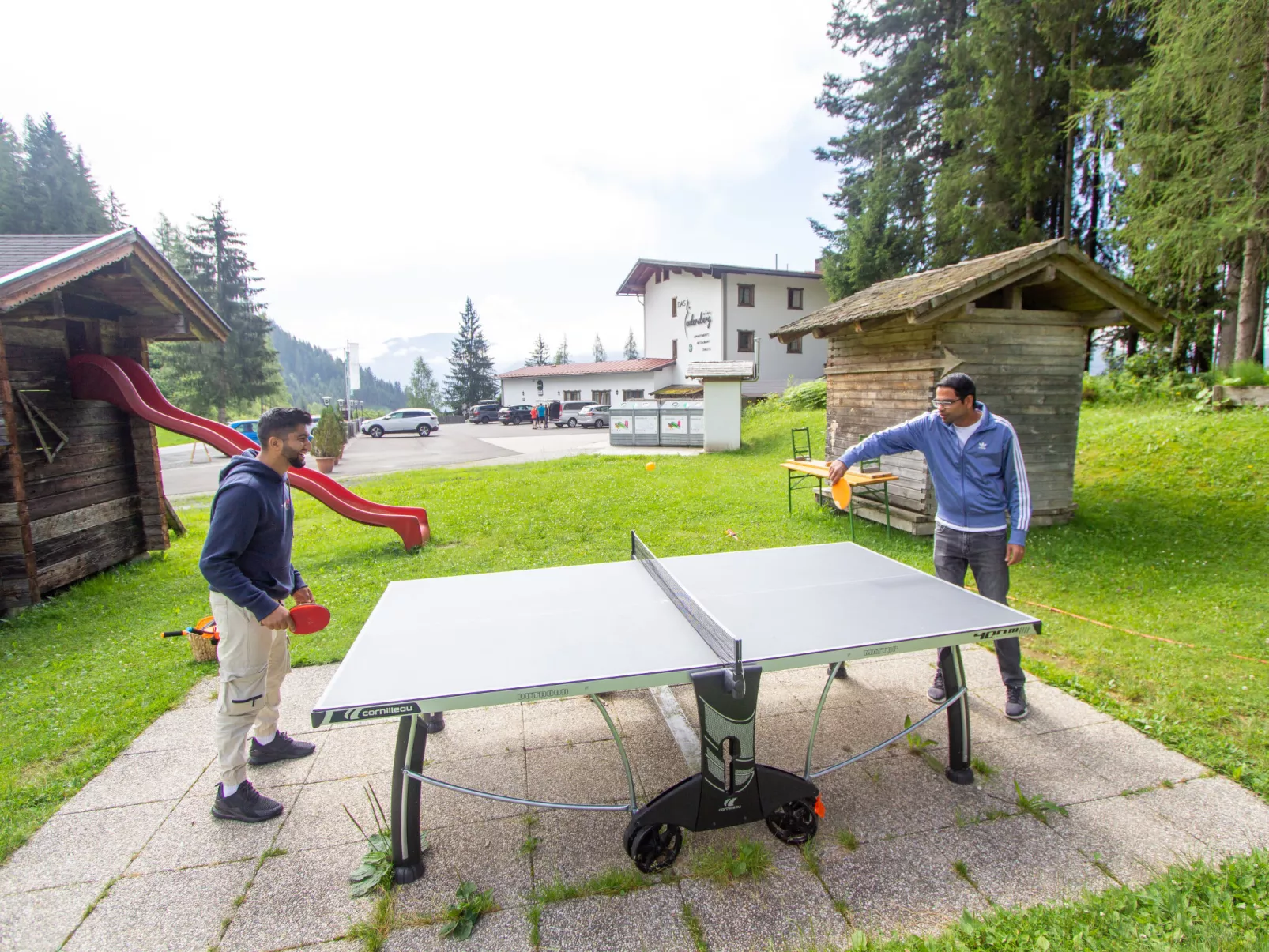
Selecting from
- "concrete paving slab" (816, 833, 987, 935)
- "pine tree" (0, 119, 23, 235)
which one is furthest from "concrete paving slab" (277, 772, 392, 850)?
"pine tree" (0, 119, 23, 235)

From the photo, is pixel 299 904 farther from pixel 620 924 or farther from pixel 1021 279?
pixel 1021 279

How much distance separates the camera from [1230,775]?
10.7ft

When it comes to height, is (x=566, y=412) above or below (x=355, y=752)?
above

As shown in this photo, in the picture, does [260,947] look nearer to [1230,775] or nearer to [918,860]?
[918,860]

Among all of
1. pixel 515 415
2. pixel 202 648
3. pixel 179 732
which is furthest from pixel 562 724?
pixel 515 415

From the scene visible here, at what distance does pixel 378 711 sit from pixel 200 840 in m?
1.70

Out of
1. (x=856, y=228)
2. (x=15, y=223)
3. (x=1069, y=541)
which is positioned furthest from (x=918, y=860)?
(x=15, y=223)

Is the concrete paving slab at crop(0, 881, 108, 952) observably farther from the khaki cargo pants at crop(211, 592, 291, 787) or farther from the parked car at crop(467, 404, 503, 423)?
the parked car at crop(467, 404, 503, 423)

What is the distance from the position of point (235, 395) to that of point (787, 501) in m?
41.1

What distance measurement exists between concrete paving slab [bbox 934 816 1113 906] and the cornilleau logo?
7.77ft

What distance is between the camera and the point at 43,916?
2537 mm

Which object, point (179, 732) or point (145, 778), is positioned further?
point (179, 732)

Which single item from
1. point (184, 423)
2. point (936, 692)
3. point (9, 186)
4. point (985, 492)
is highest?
point (9, 186)

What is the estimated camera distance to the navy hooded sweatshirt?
2.89 meters
